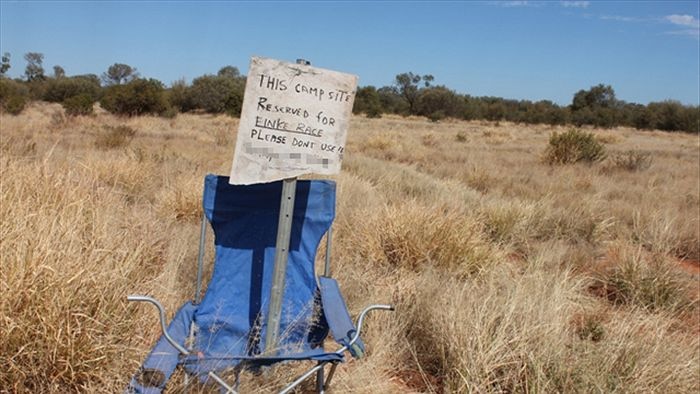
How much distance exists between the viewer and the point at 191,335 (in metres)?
2.47

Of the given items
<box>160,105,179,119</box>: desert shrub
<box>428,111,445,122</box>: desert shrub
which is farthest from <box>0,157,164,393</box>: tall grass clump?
<box>428,111,445,122</box>: desert shrub

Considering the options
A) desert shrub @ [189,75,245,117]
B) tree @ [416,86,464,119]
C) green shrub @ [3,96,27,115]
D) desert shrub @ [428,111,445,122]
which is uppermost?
tree @ [416,86,464,119]

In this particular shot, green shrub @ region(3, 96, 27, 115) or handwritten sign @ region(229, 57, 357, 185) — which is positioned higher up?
handwritten sign @ region(229, 57, 357, 185)

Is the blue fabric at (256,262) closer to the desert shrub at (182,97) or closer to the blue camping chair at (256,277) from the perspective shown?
the blue camping chair at (256,277)

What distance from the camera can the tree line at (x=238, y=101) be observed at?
22703 mm

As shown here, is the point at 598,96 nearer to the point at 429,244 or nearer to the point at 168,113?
the point at 168,113

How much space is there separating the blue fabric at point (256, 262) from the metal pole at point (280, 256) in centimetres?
28

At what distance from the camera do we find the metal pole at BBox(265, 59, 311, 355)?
2.26m

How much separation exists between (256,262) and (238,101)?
2797 centimetres

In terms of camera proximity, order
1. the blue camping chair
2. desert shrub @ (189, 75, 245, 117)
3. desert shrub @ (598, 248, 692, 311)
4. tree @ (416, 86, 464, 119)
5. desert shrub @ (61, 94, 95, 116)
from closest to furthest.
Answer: the blue camping chair, desert shrub @ (598, 248, 692, 311), desert shrub @ (61, 94, 95, 116), desert shrub @ (189, 75, 245, 117), tree @ (416, 86, 464, 119)

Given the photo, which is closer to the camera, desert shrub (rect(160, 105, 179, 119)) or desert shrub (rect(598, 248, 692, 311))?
desert shrub (rect(598, 248, 692, 311))

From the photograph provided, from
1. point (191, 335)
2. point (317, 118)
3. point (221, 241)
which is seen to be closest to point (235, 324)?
point (191, 335)

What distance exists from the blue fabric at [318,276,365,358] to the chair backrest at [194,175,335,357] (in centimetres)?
14

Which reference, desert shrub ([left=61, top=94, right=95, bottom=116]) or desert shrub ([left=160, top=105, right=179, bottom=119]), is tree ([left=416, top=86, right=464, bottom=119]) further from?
desert shrub ([left=61, top=94, right=95, bottom=116])
